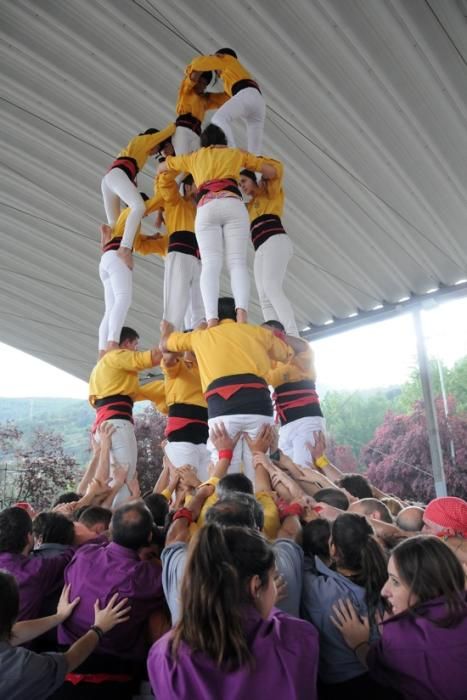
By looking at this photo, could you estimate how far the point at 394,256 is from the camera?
8250 mm

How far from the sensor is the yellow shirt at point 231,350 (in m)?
3.42

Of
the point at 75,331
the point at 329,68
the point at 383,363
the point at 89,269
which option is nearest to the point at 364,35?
the point at 329,68

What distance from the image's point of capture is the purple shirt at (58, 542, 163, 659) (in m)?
2.24

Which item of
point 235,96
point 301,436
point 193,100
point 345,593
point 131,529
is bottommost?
point 345,593

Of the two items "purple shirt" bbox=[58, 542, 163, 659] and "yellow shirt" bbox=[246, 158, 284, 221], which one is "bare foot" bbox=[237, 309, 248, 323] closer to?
"yellow shirt" bbox=[246, 158, 284, 221]

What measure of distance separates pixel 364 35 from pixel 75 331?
26.8 ft

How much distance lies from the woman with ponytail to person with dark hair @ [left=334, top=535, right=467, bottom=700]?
27 cm

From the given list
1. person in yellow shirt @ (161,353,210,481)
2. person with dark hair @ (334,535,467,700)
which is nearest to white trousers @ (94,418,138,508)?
person in yellow shirt @ (161,353,210,481)

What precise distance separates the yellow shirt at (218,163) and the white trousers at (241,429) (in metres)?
1.84

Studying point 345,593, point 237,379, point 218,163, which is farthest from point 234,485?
point 218,163

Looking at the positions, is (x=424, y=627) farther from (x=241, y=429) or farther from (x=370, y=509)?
(x=241, y=429)

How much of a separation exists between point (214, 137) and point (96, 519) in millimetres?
2925

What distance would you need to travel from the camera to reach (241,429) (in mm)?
3338

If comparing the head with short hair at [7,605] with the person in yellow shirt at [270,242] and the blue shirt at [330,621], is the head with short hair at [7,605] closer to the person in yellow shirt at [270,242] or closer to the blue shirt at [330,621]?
the blue shirt at [330,621]
